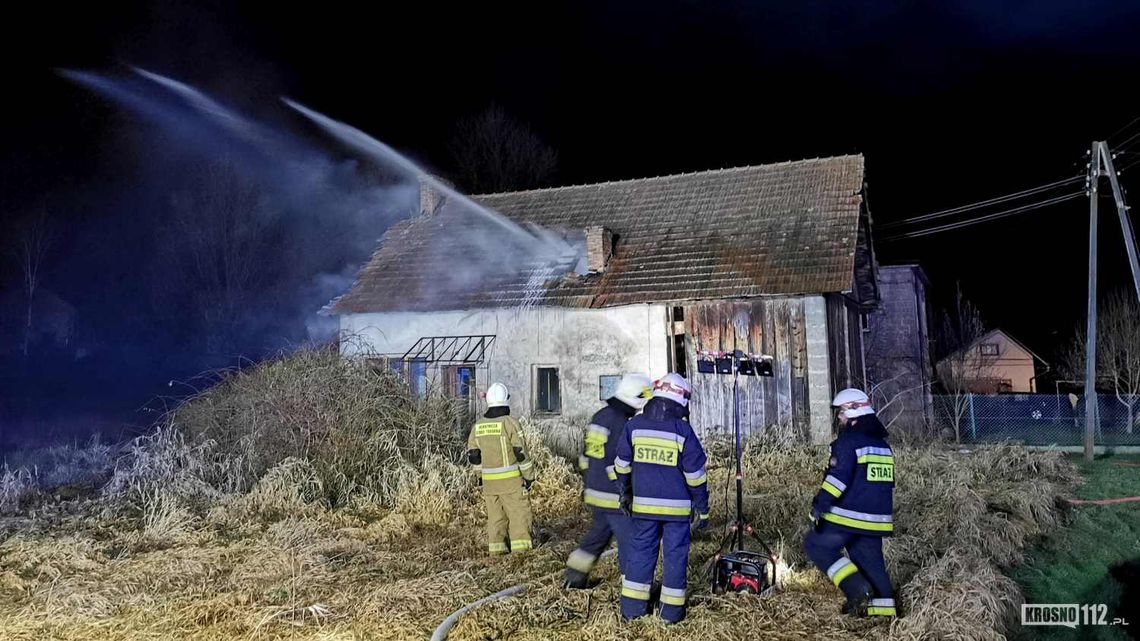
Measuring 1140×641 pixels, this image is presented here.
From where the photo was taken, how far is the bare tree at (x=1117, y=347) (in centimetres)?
2511

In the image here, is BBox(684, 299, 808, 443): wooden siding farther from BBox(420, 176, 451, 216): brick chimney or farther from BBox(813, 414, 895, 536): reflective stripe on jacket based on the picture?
BBox(420, 176, 451, 216): brick chimney

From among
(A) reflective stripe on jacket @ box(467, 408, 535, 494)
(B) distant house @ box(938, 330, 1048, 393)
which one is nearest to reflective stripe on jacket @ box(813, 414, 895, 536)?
(A) reflective stripe on jacket @ box(467, 408, 535, 494)

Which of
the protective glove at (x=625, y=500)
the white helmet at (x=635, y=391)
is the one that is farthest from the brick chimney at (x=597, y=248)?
the protective glove at (x=625, y=500)

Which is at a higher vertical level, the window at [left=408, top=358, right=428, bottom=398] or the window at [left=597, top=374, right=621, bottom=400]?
the window at [left=408, top=358, right=428, bottom=398]

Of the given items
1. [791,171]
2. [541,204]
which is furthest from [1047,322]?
[541,204]

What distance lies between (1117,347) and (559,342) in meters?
22.5

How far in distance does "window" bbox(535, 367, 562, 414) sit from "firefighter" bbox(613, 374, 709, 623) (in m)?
11.0

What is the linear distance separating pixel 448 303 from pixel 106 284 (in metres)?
27.4

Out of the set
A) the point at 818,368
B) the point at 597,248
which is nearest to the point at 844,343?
the point at 818,368

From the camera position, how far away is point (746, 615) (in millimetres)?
5469

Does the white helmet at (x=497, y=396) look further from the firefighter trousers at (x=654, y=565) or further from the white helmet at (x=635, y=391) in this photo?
the firefighter trousers at (x=654, y=565)

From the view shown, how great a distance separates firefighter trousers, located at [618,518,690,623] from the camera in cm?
536

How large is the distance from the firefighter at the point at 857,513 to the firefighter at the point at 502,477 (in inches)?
119

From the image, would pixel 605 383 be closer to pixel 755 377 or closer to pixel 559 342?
pixel 559 342
